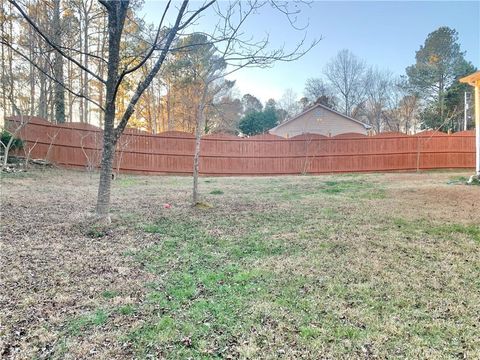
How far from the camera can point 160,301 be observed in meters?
2.30

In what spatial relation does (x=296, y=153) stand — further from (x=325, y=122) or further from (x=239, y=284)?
(x=239, y=284)

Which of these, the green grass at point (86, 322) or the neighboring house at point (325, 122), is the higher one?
the neighboring house at point (325, 122)

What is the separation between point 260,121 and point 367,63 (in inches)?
597

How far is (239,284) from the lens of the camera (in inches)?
101

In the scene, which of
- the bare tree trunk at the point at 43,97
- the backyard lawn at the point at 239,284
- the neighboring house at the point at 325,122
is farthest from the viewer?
the neighboring house at the point at 325,122

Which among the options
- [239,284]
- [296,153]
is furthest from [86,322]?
[296,153]

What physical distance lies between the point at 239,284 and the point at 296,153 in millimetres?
11149

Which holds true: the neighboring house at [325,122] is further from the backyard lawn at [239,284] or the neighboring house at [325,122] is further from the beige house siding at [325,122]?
the backyard lawn at [239,284]

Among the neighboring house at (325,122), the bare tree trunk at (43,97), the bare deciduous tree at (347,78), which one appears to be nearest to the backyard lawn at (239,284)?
the bare tree trunk at (43,97)

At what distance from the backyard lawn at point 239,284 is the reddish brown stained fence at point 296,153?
7.28 meters

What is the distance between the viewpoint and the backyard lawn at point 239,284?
181cm

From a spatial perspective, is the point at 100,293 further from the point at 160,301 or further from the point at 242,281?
the point at 242,281

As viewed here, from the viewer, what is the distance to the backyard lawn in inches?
71.4

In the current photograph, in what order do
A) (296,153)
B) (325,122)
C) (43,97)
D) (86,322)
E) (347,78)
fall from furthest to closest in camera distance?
(347,78) → (325,122) → (296,153) → (43,97) → (86,322)
